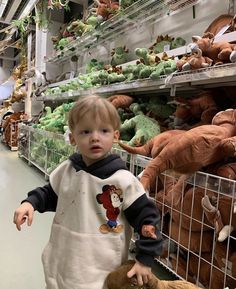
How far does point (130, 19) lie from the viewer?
2.43 m

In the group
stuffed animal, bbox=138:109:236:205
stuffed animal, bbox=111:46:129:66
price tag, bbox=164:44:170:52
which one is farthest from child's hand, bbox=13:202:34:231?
stuffed animal, bbox=111:46:129:66

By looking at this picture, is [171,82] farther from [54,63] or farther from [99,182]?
[54,63]

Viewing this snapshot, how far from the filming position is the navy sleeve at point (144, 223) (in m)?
0.77

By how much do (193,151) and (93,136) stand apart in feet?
1.29

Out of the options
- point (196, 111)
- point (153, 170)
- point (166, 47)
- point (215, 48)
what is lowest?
point (153, 170)

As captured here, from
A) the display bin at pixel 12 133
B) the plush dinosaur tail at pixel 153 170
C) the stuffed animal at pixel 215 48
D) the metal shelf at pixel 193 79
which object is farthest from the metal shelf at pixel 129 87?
the display bin at pixel 12 133

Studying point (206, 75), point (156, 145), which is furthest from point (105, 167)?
point (206, 75)

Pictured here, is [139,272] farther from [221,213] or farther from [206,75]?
[206,75]

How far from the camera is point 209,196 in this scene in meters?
1.08

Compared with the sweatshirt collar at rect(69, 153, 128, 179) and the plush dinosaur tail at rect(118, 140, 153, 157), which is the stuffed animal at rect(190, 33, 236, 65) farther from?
the sweatshirt collar at rect(69, 153, 128, 179)

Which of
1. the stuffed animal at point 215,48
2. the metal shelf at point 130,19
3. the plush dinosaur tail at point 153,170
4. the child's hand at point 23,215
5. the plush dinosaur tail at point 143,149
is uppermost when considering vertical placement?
the metal shelf at point 130,19

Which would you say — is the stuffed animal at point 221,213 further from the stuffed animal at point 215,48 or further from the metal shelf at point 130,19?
the metal shelf at point 130,19

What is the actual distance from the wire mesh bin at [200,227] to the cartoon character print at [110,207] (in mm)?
350

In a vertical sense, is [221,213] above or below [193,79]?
below
